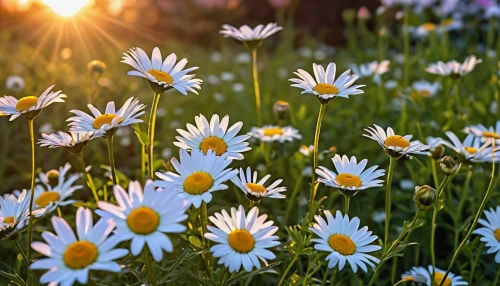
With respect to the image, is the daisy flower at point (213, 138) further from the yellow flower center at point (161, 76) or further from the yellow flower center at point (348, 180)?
the yellow flower center at point (348, 180)

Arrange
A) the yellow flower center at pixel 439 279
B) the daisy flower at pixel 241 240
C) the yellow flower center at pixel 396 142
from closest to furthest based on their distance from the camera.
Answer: the daisy flower at pixel 241 240 → the yellow flower center at pixel 396 142 → the yellow flower center at pixel 439 279

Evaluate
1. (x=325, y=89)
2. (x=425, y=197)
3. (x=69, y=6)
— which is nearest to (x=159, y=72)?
(x=325, y=89)

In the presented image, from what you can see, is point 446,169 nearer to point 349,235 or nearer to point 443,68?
point 349,235

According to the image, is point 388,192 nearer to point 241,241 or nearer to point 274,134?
point 241,241

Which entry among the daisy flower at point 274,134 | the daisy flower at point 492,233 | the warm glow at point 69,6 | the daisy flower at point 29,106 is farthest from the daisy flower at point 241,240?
the warm glow at point 69,6

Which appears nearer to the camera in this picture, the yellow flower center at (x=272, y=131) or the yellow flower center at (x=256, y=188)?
the yellow flower center at (x=256, y=188)

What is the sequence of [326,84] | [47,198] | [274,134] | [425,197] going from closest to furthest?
[425,197]
[326,84]
[47,198]
[274,134]
